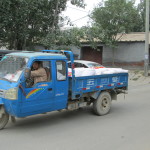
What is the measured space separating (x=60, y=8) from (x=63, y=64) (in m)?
11.2

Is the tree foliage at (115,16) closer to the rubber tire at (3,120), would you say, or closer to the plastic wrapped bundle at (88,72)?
the plastic wrapped bundle at (88,72)

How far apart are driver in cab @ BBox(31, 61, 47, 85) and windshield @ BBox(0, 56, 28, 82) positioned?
0.29 m

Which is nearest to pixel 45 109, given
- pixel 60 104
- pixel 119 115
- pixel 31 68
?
pixel 60 104

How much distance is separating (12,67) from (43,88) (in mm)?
908

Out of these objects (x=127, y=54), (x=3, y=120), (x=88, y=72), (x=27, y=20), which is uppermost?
(x=27, y=20)

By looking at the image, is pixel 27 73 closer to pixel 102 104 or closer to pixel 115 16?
pixel 102 104

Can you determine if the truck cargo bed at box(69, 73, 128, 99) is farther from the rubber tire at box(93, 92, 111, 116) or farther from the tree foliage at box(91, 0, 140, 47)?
the tree foliage at box(91, 0, 140, 47)

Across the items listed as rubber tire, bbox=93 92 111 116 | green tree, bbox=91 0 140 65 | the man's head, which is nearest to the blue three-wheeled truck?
rubber tire, bbox=93 92 111 116

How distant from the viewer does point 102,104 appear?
7090mm

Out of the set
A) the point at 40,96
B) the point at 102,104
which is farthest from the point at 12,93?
the point at 102,104

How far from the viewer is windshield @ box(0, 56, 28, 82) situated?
521 cm

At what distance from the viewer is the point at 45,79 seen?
5.56m

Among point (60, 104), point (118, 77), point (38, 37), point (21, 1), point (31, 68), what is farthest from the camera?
point (38, 37)

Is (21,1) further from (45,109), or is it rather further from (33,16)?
(45,109)
